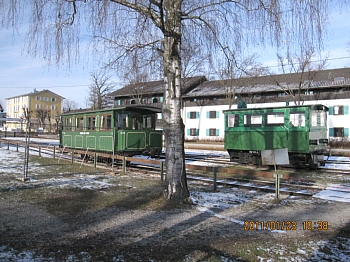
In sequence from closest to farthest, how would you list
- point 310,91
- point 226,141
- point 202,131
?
point 226,141
point 310,91
point 202,131

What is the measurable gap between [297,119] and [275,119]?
98cm

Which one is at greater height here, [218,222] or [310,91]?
[310,91]

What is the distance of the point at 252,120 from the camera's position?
588 inches

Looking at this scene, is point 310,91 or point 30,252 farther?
point 310,91

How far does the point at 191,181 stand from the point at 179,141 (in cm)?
408

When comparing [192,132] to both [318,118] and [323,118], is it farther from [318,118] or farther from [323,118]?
[318,118]

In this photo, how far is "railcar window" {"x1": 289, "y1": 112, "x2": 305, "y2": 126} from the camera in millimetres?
13516

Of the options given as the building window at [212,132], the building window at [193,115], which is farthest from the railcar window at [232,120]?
the building window at [193,115]

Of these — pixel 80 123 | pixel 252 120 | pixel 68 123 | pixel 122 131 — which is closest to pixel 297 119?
pixel 252 120

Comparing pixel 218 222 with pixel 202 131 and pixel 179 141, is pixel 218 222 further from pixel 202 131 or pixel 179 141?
pixel 202 131

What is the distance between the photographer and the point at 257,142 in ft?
48.1

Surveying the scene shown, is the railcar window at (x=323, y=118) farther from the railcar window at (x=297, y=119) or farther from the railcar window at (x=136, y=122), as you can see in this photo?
the railcar window at (x=136, y=122)

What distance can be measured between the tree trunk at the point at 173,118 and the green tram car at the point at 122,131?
7.82 meters

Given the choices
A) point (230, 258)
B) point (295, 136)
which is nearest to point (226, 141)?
point (295, 136)
